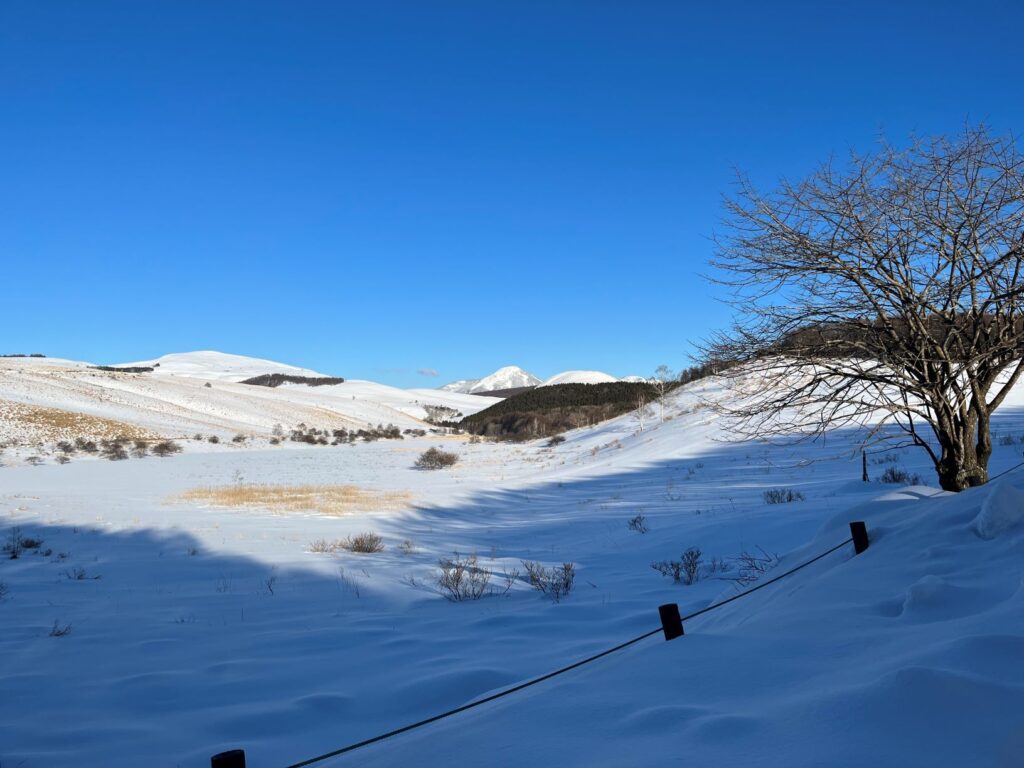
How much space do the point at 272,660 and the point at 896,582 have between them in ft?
15.1

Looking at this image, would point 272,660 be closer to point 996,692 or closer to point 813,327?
point 996,692

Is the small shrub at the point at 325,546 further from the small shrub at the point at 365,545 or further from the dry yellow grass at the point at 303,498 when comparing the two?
the dry yellow grass at the point at 303,498

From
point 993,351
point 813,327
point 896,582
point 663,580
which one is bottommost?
point 663,580

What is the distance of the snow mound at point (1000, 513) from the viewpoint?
4023 mm

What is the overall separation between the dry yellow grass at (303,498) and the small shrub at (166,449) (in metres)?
16.1

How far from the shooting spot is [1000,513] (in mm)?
4059

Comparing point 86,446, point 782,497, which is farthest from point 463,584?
point 86,446

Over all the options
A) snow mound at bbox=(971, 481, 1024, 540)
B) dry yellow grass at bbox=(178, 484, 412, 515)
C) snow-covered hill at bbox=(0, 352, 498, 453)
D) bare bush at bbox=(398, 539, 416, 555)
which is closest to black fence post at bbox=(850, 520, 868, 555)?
snow mound at bbox=(971, 481, 1024, 540)


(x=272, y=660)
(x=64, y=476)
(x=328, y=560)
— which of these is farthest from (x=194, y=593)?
(x=64, y=476)

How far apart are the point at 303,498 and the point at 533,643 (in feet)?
49.8

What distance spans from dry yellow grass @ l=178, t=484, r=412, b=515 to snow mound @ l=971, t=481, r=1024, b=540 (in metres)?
14.1

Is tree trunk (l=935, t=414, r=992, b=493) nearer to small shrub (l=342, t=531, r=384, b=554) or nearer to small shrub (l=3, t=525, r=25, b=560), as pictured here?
small shrub (l=342, t=531, r=384, b=554)

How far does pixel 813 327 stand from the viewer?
648 centimetres

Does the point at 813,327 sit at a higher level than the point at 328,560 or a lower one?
higher
